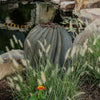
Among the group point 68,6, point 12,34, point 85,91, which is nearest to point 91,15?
point 12,34

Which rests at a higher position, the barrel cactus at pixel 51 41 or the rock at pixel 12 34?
the barrel cactus at pixel 51 41

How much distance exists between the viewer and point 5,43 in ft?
22.0

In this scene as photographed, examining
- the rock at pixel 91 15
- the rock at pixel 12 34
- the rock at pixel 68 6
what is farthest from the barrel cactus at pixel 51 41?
the rock at pixel 68 6

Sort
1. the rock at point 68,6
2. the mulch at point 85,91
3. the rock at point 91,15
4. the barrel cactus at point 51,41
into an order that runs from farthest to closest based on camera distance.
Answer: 1. the rock at point 68,6
2. the rock at point 91,15
3. the barrel cactus at point 51,41
4. the mulch at point 85,91

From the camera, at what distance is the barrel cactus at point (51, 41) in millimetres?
2611

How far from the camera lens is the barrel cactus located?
2.61 m

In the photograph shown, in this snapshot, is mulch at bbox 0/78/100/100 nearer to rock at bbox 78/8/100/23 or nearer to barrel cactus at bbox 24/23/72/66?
barrel cactus at bbox 24/23/72/66

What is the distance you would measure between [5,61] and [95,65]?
145 centimetres

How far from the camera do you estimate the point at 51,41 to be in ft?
8.60

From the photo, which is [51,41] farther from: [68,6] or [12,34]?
[68,6]

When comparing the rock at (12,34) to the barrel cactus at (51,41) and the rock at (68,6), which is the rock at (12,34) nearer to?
the barrel cactus at (51,41)

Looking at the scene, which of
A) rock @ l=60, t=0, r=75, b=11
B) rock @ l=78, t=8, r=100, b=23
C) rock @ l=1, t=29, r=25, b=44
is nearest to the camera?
rock @ l=78, t=8, r=100, b=23

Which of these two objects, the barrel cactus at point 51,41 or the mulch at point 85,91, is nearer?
the mulch at point 85,91

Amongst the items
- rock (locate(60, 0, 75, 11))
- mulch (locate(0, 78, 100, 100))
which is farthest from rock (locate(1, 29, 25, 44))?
rock (locate(60, 0, 75, 11))
